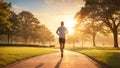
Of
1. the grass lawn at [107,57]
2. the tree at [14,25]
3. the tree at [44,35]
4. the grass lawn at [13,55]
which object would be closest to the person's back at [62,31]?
the grass lawn at [107,57]

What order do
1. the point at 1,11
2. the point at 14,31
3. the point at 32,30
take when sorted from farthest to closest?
the point at 32,30 → the point at 14,31 → the point at 1,11

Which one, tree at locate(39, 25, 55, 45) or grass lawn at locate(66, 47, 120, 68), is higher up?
tree at locate(39, 25, 55, 45)

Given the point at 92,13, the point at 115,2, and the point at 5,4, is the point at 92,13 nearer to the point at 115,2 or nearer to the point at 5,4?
the point at 5,4

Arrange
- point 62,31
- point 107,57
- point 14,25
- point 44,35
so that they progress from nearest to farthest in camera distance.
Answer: point 62,31 < point 107,57 < point 14,25 < point 44,35

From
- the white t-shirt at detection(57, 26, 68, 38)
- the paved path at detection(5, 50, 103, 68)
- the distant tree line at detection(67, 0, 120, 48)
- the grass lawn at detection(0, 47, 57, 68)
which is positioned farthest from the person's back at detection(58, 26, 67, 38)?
the distant tree line at detection(67, 0, 120, 48)

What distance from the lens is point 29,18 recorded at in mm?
99188

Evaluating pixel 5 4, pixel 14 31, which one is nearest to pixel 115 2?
pixel 5 4

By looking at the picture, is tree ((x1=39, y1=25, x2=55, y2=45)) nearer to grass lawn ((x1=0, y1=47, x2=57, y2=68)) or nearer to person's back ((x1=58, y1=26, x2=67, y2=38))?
grass lawn ((x1=0, y1=47, x2=57, y2=68))

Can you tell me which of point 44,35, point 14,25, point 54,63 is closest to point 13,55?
point 54,63

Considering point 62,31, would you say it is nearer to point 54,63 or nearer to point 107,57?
point 107,57

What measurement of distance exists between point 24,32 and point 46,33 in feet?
121

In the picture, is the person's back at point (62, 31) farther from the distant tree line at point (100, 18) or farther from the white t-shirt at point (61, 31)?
the distant tree line at point (100, 18)

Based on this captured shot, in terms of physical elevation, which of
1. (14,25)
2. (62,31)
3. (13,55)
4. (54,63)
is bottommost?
(54,63)

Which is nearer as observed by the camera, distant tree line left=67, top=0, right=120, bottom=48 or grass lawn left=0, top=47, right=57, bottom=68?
grass lawn left=0, top=47, right=57, bottom=68
